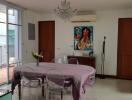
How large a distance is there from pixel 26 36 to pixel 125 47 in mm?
3704

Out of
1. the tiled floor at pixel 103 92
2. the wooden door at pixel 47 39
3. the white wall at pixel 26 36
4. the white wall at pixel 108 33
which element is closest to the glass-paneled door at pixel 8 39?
the white wall at pixel 26 36

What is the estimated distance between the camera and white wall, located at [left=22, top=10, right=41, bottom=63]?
253 inches

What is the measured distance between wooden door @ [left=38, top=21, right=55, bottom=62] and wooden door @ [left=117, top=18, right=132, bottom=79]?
2691 mm

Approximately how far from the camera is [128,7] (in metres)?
5.90

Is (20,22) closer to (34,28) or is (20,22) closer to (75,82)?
(34,28)

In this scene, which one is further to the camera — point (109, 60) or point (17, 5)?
point (109, 60)

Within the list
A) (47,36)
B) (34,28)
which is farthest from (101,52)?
(34,28)

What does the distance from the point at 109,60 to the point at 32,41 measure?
123 inches


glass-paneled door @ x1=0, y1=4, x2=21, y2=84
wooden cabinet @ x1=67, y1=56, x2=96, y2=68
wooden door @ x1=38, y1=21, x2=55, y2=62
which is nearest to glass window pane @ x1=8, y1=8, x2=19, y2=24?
glass-paneled door @ x1=0, y1=4, x2=21, y2=84

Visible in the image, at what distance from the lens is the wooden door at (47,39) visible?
729cm

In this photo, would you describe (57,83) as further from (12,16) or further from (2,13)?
(12,16)

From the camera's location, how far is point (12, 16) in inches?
234

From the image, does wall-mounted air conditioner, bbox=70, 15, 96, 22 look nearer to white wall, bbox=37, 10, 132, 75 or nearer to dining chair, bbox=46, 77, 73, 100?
white wall, bbox=37, 10, 132, 75

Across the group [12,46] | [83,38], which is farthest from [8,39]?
[83,38]
